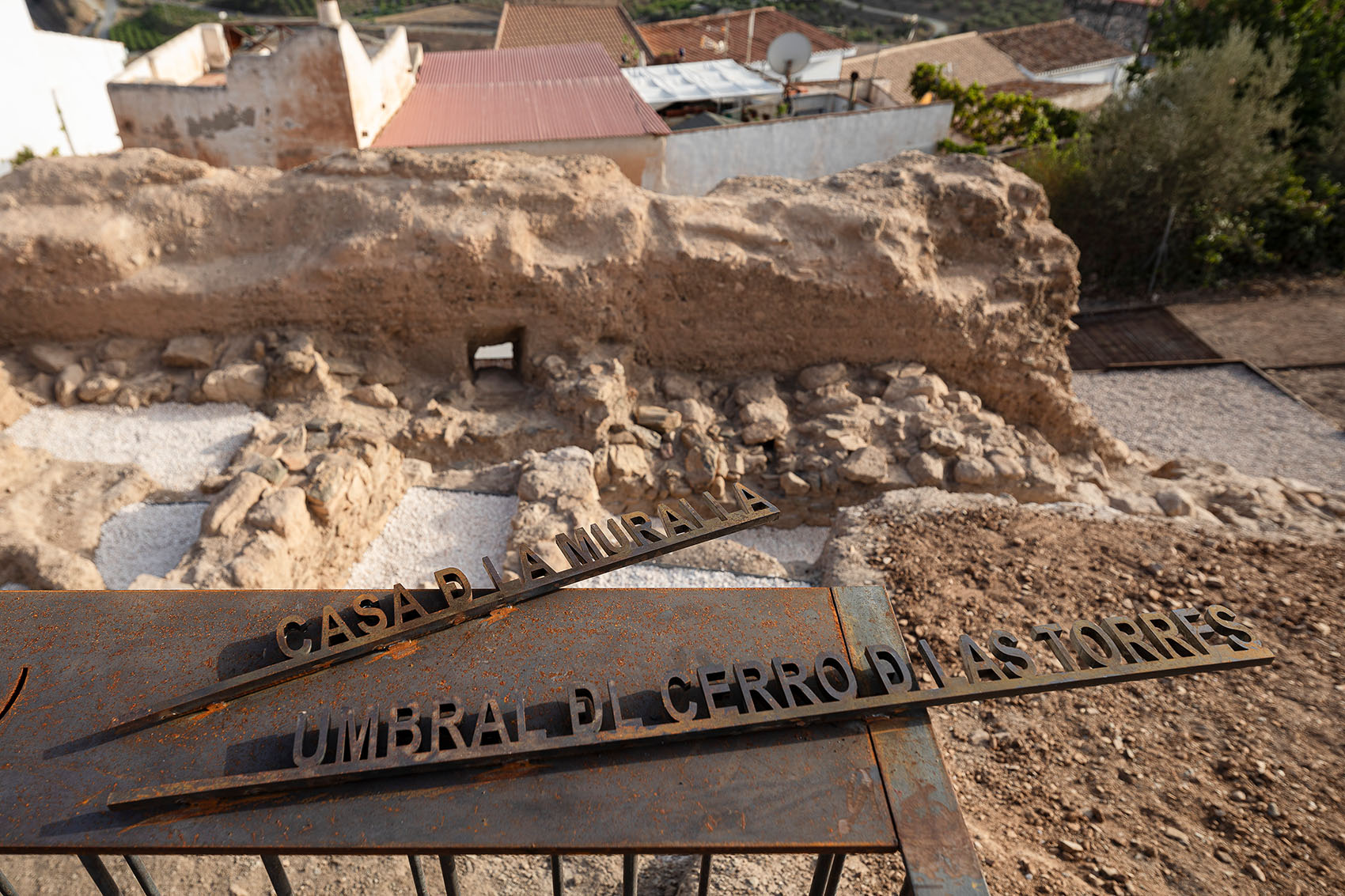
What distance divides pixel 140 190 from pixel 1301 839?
8.76 m

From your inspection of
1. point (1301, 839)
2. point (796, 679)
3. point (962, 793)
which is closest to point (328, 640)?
point (796, 679)

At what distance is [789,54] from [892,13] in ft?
116

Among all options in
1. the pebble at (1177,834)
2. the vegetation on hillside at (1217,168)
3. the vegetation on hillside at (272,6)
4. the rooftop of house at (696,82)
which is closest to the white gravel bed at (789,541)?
the pebble at (1177,834)

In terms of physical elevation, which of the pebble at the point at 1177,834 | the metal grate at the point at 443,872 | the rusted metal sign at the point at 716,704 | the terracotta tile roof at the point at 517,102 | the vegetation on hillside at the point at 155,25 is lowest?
the vegetation on hillside at the point at 155,25

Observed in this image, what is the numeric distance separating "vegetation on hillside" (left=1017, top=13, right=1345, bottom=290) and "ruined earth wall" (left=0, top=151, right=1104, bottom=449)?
8657 mm

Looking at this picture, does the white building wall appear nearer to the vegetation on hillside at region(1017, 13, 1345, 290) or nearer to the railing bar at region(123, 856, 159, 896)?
the railing bar at region(123, 856, 159, 896)

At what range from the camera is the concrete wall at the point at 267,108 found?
35.0 feet

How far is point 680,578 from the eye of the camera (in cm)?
552

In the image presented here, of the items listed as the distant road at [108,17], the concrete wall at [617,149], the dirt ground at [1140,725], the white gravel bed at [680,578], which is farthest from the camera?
the distant road at [108,17]

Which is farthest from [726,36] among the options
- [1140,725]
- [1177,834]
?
[1177,834]

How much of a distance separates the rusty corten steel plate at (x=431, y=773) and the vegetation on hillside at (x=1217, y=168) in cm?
1494

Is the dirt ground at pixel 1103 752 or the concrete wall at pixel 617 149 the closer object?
the dirt ground at pixel 1103 752

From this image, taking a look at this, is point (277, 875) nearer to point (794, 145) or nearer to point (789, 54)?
point (794, 145)

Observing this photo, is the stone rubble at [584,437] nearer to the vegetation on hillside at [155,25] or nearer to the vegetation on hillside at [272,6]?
the vegetation on hillside at [155,25]
